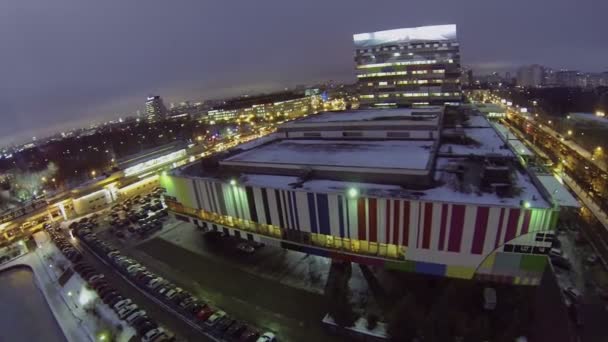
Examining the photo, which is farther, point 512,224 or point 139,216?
point 139,216

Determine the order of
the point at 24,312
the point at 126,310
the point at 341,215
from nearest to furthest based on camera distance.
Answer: the point at 341,215, the point at 126,310, the point at 24,312

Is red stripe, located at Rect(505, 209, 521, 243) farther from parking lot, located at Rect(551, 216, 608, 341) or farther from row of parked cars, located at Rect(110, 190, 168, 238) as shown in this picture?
row of parked cars, located at Rect(110, 190, 168, 238)

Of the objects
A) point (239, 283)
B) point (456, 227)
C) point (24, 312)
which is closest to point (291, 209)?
point (239, 283)

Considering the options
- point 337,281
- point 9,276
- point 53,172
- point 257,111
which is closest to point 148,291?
point 337,281

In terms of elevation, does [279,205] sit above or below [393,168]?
below

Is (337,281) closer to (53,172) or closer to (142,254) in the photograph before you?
(142,254)

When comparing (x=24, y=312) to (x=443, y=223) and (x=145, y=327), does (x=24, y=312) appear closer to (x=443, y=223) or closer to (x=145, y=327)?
(x=145, y=327)

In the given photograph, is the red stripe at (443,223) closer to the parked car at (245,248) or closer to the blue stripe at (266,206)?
the blue stripe at (266,206)

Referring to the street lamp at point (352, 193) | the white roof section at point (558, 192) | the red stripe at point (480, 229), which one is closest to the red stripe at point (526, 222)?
the red stripe at point (480, 229)

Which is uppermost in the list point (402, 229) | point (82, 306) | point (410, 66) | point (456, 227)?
point (410, 66)
